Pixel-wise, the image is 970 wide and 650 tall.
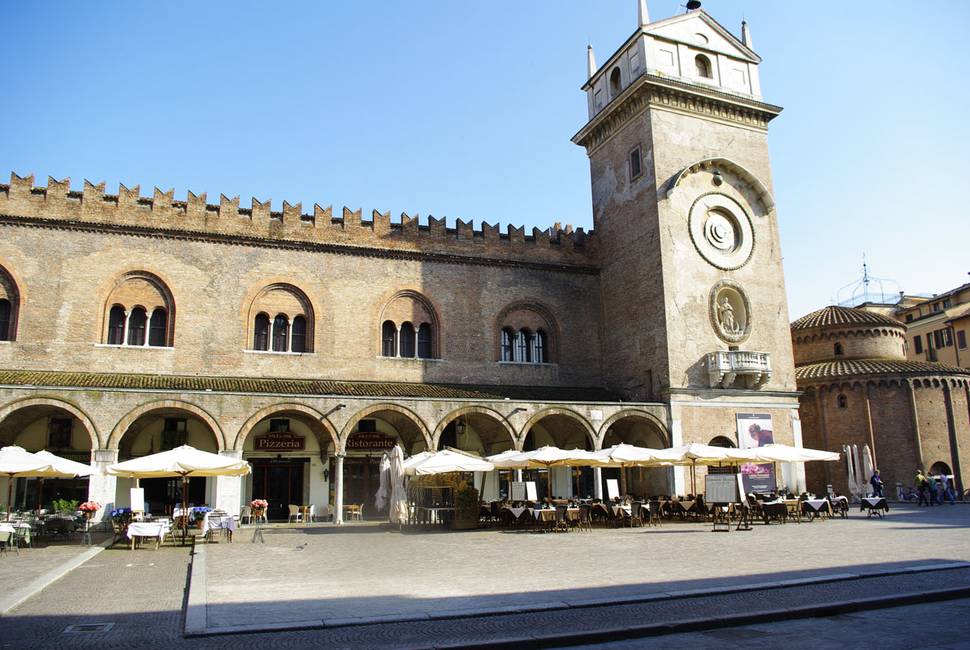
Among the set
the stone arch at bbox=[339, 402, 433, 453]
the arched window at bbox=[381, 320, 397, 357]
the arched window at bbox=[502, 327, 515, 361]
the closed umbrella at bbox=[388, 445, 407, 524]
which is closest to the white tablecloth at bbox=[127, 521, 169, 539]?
the closed umbrella at bbox=[388, 445, 407, 524]

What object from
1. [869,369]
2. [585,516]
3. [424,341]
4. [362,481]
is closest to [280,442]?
[362,481]

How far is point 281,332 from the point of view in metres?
27.3

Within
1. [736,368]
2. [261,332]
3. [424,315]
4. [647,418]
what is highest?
[424,315]

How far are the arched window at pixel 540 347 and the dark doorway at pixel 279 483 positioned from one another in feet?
32.3

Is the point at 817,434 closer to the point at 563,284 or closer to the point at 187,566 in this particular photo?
the point at 563,284

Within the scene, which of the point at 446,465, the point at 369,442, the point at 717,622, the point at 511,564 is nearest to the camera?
the point at 717,622

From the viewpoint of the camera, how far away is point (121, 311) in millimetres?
25453

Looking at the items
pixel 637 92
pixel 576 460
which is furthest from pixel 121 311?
pixel 637 92

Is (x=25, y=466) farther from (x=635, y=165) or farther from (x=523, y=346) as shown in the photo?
(x=635, y=165)

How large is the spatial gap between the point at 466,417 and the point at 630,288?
337 inches

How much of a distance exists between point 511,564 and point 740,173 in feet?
74.7

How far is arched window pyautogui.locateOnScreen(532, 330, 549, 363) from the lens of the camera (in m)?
30.6

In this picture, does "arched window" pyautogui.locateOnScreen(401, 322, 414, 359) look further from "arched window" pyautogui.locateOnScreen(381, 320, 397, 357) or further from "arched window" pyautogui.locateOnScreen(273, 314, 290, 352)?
"arched window" pyautogui.locateOnScreen(273, 314, 290, 352)

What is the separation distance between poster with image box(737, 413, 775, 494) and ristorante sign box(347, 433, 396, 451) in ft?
42.2
